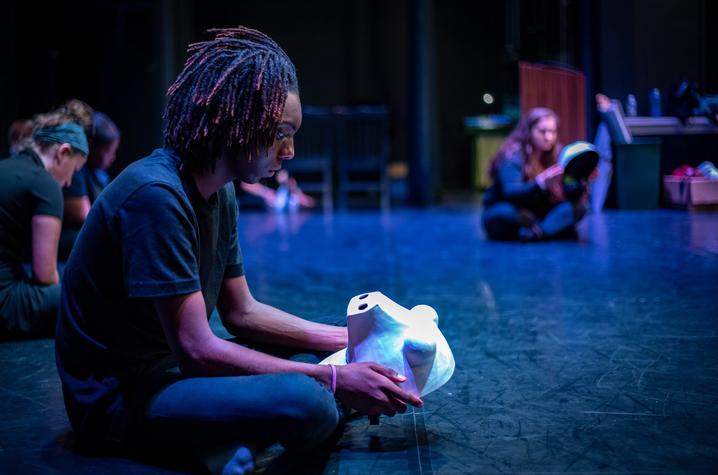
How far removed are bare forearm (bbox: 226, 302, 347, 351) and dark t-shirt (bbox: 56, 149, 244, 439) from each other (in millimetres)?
168

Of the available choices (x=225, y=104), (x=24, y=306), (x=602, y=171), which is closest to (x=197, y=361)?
(x=225, y=104)

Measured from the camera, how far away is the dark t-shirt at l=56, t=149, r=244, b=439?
1532 millimetres

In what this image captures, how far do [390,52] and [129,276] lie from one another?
980 cm

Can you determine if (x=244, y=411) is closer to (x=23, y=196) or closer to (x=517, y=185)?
(x=23, y=196)

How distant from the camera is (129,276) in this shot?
153 centimetres

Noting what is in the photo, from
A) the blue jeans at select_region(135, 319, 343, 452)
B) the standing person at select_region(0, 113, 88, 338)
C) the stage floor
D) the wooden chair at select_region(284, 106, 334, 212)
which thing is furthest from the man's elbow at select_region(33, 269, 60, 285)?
the wooden chair at select_region(284, 106, 334, 212)

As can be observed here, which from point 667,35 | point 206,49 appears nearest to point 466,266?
point 206,49

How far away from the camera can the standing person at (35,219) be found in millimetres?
2809

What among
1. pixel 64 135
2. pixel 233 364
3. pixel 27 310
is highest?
pixel 64 135

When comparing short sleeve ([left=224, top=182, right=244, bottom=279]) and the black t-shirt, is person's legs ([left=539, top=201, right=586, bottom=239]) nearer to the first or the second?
the black t-shirt

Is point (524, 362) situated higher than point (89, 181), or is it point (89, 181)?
point (89, 181)

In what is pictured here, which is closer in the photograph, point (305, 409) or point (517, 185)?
point (305, 409)

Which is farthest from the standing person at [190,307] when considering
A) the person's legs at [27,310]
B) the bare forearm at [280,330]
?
the person's legs at [27,310]

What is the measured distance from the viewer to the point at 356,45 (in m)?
11.0
